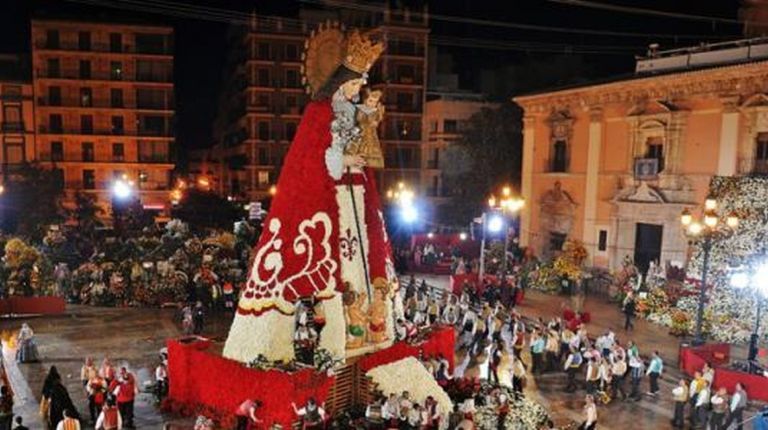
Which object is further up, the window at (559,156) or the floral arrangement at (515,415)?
the window at (559,156)

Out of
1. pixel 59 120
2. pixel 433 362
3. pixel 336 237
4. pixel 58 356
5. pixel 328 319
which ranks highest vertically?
pixel 59 120

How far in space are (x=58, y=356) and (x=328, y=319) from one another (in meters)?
10.3

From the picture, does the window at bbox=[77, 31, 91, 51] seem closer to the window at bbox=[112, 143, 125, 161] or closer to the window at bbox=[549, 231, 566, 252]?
the window at bbox=[112, 143, 125, 161]

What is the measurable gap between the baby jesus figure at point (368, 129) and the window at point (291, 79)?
4204 centimetres

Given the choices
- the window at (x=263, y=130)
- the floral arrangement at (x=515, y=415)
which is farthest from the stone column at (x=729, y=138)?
the window at (x=263, y=130)

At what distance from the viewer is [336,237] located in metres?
14.4

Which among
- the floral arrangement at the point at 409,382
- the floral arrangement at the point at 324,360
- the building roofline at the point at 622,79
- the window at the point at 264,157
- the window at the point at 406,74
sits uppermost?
the window at the point at 406,74

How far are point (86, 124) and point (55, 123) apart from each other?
2186 millimetres

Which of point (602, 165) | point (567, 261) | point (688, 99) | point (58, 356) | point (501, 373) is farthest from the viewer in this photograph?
point (602, 165)

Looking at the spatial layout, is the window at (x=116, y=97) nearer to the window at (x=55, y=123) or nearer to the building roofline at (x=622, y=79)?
the window at (x=55, y=123)

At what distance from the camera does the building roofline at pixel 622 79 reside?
86.6 ft

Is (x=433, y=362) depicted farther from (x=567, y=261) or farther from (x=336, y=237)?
(x=567, y=261)

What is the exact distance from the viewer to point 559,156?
1398 inches

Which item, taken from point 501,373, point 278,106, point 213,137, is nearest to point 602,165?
point 501,373
